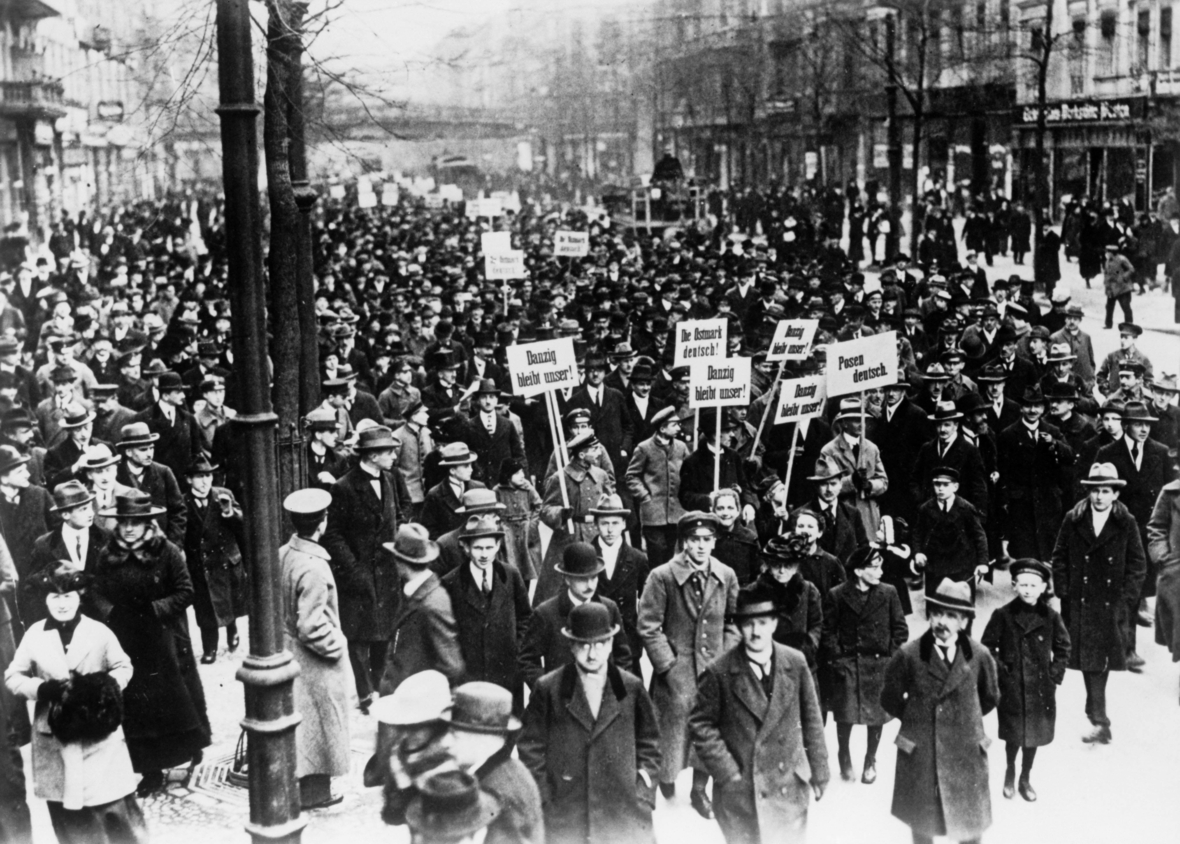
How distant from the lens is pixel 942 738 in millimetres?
6383

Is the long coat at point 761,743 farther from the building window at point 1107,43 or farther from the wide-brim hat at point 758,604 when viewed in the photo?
the building window at point 1107,43

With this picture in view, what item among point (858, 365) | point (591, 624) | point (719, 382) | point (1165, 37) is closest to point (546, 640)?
point (591, 624)

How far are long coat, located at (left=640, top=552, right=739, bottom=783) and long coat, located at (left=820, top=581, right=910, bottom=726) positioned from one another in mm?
732

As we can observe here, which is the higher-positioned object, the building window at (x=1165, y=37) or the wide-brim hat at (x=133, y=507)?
the building window at (x=1165, y=37)

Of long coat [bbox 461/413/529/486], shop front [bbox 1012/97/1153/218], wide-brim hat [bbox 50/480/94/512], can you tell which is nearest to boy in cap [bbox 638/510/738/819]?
wide-brim hat [bbox 50/480/94/512]

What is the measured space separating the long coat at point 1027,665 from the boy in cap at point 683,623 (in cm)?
147

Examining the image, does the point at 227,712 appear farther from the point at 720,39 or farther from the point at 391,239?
the point at 720,39

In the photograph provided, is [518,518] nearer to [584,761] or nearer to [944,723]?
[584,761]

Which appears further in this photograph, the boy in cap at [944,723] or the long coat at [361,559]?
the long coat at [361,559]

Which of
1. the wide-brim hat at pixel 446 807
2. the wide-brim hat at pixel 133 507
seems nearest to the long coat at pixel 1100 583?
the wide-brim hat at pixel 446 807

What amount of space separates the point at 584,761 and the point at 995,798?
283 centimetres

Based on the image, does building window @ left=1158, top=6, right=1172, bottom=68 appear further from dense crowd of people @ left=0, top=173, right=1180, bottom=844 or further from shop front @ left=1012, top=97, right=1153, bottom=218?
dense crowd of people @ left=0, top=173, right=1180, bottom=844

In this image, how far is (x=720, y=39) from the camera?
44.9 metres

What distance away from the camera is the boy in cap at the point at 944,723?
632 cm
